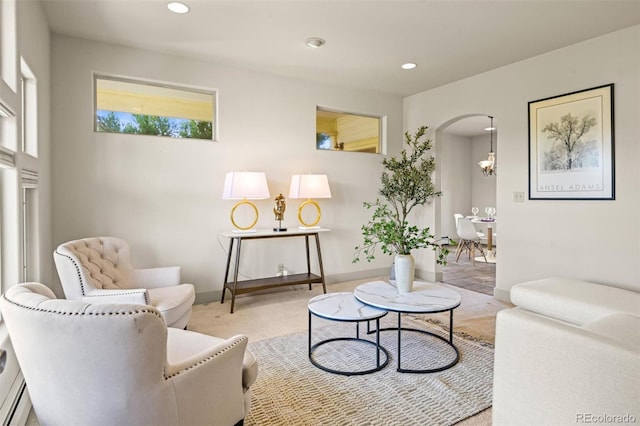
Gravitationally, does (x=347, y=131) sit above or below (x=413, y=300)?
above

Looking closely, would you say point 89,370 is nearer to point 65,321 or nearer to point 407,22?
point 65,321

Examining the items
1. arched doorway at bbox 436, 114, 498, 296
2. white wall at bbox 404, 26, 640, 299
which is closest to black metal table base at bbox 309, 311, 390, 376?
white wall at bbox 404, 26, 640, 299

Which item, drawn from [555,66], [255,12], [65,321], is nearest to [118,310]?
[65,321]

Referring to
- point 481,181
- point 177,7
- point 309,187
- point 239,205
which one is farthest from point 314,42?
point 481,181

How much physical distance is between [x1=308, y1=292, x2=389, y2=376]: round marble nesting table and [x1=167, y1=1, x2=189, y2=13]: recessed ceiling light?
2439mm

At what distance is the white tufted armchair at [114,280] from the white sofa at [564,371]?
1859 mm

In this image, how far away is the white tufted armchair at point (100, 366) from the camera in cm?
108

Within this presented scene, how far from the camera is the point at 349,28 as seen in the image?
3100 mm

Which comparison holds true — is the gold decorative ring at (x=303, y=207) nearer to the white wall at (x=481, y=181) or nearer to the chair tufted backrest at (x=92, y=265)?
the chair tufted backrest at (x=92, y=265)

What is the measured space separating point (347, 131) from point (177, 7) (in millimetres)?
2717

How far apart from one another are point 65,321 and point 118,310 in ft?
0.54

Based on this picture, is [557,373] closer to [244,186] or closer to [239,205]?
[244,186]

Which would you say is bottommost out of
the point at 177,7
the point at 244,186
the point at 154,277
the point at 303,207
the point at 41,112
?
the point at 154,277

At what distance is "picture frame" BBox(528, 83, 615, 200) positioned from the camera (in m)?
3.26
